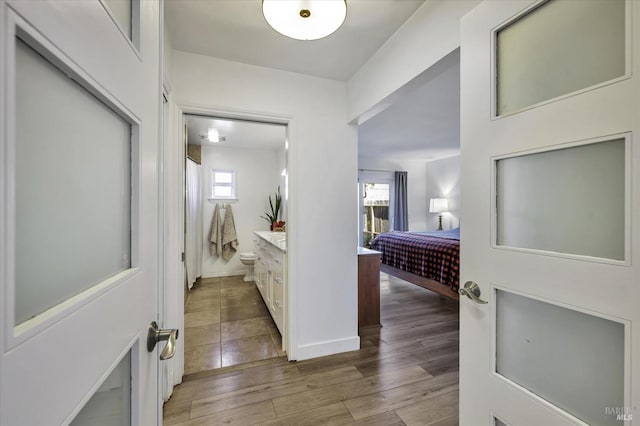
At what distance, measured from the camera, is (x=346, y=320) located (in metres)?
2.51

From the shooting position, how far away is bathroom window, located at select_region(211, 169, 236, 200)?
16.7 feet

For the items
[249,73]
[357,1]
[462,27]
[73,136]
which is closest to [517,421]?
[73,136]

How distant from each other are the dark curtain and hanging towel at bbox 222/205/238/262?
3.81 metres

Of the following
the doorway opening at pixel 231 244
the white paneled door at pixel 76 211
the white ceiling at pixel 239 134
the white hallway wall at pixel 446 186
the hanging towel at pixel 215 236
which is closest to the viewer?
the white paneled door at pixel 76 211

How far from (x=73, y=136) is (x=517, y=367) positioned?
140cm

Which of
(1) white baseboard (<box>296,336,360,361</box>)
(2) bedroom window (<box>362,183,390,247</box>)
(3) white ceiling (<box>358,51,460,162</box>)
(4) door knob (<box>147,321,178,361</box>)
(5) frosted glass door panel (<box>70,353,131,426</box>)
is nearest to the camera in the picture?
(5) frosted glass door panel (<box>70,353,131,426</box>)

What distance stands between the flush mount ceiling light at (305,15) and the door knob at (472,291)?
1372 mm

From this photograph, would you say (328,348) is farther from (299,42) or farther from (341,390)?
(299,42)

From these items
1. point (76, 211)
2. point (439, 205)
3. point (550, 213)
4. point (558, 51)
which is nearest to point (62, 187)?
point (76, 211)

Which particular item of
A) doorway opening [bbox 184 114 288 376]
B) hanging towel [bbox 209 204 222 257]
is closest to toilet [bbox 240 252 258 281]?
doorway opening [bbox 184 114 288 376]

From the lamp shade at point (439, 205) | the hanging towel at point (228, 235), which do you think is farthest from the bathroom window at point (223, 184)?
the lamp shade at point (439, 205)

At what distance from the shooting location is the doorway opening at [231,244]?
2613 millimetres

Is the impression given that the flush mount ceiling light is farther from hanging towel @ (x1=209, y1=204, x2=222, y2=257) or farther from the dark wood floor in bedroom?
hanging towel @ (x1=209, y1=204, x2=222, y2=257)

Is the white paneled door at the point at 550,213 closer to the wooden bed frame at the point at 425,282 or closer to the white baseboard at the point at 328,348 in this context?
the white baseboard at the point at 328,348
